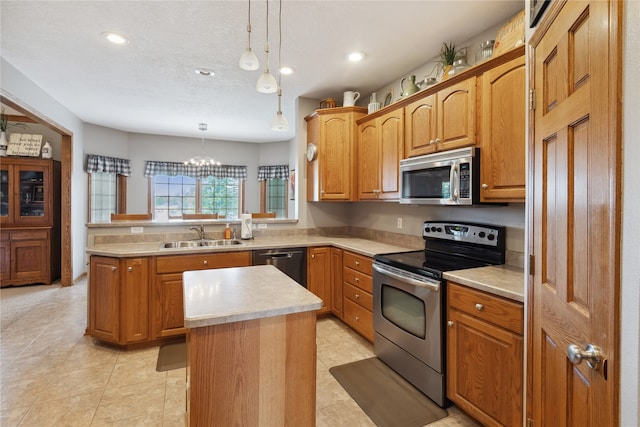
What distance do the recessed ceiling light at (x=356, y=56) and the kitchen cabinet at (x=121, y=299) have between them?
8.46 ft

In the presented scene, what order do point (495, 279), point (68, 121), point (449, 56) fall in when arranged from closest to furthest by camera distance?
point (495, 279)
point (449, 56)
point (68, 121)

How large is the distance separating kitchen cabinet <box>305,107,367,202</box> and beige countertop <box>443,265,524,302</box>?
1.72 m

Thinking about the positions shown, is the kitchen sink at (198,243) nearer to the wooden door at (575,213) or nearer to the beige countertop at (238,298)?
the beige countertop at (238,298)

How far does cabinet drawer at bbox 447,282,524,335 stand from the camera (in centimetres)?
152

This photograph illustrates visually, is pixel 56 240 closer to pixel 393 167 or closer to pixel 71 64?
pixel 71 64

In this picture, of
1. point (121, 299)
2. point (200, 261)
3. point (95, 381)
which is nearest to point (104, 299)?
point (121, 299)

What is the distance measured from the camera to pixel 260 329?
1.28m

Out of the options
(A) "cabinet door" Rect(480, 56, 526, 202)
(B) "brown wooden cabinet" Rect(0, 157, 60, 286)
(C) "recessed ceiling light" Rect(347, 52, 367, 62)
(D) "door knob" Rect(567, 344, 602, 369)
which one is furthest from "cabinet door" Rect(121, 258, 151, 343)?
(B) "brown wooden cabinet" Rect(0, 157, 60, 286)

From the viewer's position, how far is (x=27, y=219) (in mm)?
4621

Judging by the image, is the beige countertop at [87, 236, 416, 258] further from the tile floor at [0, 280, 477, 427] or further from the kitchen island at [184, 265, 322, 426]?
the kitchen island at [184, 265, 322, 426]

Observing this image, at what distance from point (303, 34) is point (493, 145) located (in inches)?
66.1

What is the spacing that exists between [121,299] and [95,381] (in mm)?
632

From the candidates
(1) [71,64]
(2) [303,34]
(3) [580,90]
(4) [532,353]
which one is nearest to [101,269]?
(1) [71,64]

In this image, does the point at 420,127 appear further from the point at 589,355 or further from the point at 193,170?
the point at 193,170
